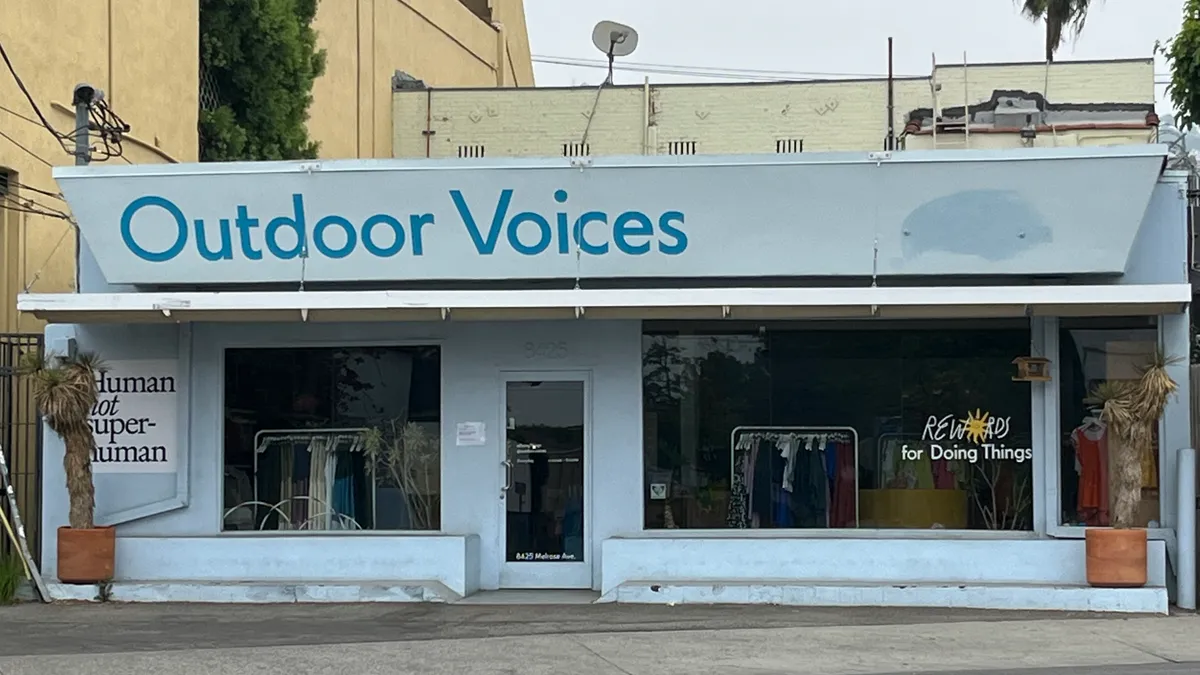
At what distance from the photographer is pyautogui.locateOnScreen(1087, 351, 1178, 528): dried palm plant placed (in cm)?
1184

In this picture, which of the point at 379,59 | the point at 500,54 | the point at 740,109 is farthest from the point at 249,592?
the point at 500,54

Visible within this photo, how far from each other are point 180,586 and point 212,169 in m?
3.85

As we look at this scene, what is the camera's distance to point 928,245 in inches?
489

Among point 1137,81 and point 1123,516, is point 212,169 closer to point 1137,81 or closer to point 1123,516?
point 1123,516

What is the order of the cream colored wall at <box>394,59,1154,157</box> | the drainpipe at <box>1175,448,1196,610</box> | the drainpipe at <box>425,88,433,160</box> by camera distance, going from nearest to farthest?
the drainpipe at <box>1175,448,1196,610</box>
the cream colored wall at <box>394,59,1154,157</box>
the drainpipe at <box>425,88,433,160</box>

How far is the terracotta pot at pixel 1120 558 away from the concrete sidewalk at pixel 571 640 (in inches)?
16.8

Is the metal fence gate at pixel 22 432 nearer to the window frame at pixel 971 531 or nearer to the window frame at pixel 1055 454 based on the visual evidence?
the window frame at pixel 971 531

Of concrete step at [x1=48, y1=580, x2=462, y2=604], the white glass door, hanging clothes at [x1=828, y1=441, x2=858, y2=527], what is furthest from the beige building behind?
hanging clothes at [x1=828, y1=441, x2=858, y2=527]

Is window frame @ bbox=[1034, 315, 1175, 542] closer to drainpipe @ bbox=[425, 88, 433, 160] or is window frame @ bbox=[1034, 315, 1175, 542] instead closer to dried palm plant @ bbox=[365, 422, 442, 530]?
dried palm plant @ bbox=[365, 422, 442, 530]

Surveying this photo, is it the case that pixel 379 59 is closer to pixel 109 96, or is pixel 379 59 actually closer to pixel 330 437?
pixel 109 96

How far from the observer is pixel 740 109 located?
22.9 metres

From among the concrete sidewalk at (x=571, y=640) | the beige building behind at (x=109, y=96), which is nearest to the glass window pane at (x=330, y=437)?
the concrete sidewalk at (x=571, y=640)

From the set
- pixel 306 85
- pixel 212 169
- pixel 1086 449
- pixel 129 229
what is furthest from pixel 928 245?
pixel 306 85

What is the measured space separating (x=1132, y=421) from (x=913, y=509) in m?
2.20
